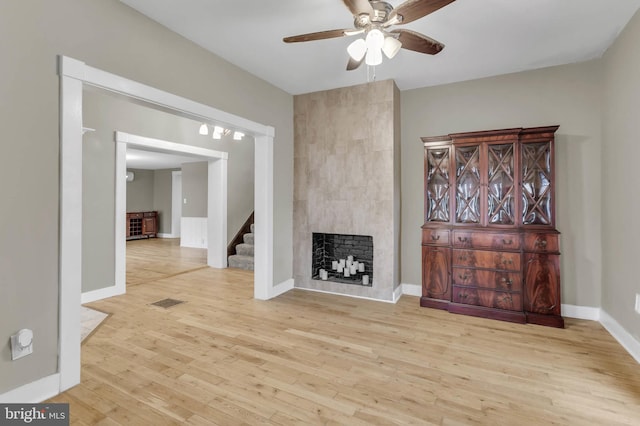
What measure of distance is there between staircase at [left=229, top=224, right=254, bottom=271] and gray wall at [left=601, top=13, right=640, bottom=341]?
487 cm

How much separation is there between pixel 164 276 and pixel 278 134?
9.99 ft

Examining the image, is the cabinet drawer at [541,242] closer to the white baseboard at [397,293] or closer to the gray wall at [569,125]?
the gray wall at [569,125]

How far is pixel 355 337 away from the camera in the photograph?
287 cm

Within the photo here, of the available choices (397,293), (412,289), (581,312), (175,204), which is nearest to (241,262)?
(397,293)

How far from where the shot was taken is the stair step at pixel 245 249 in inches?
235

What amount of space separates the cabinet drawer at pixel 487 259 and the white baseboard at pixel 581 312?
798 mm

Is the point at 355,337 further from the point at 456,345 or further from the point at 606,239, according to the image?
the point at 606,239

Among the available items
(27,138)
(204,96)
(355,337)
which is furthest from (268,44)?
(355,337)

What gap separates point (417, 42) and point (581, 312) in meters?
3.28

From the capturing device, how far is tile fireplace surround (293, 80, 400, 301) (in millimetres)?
3871

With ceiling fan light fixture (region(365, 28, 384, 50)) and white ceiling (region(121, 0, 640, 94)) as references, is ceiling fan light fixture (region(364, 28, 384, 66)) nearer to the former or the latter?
ceiling fan light fixture (region(365, 28, 384, 50))

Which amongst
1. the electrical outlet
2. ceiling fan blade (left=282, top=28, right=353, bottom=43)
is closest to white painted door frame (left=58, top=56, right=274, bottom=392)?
the electrical outlet

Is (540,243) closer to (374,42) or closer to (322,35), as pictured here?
(374,42)

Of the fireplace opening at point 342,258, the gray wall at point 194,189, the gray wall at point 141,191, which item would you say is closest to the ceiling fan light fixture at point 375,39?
the fireplace opening at point 342,258
